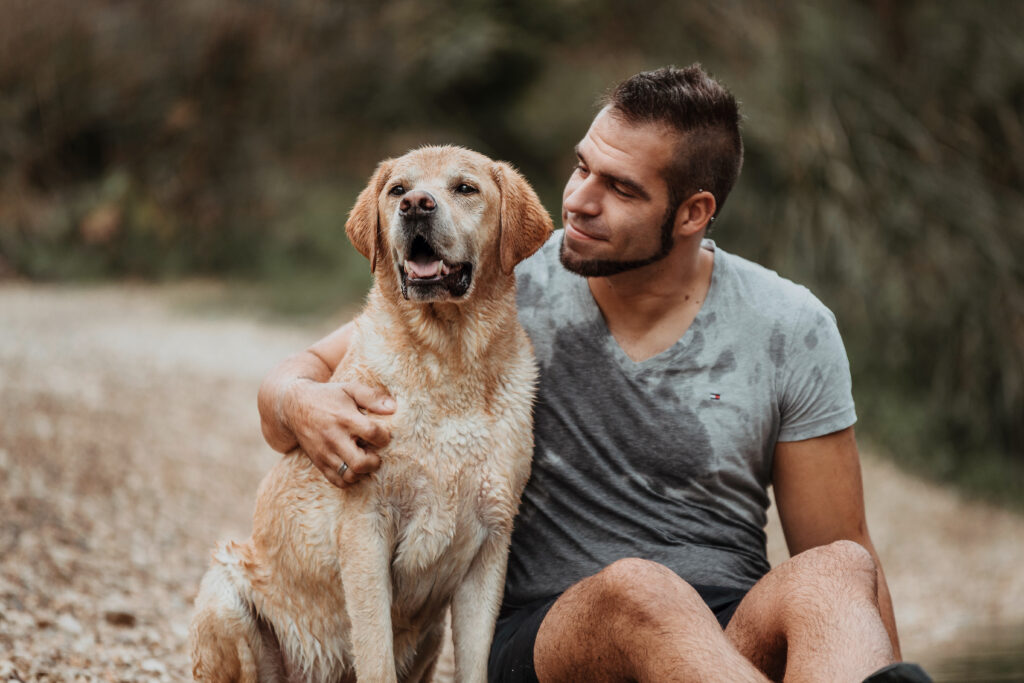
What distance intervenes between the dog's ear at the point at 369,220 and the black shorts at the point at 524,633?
113 cm

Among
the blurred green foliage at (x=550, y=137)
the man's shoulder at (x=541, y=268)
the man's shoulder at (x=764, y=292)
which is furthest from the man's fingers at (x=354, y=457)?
the blurred green foliage at (x=550, y=137)

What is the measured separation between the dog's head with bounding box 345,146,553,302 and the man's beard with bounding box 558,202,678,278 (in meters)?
0.13

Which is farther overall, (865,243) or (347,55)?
(347,55)

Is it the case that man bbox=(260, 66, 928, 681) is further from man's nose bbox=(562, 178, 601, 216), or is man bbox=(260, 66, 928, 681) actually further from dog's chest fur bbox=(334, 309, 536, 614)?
dog's chest fur bbox=(334, 309, 536, 614)

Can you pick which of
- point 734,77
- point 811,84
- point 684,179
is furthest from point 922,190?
point 684,179

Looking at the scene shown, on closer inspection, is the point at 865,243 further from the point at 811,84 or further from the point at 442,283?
the point at 442,283

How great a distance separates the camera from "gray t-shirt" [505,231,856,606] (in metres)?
2.97

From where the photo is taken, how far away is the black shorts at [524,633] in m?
2.78

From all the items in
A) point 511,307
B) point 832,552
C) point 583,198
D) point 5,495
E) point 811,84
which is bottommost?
point 5,495

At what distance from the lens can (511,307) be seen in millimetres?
3027

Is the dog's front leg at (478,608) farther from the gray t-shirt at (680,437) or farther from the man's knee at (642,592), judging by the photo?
the man's knee at (642,592)

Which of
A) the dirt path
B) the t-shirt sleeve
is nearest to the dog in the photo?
the t-shirt sleeve

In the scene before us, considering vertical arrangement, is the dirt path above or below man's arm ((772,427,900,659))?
below

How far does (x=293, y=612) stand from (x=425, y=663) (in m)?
0.48
